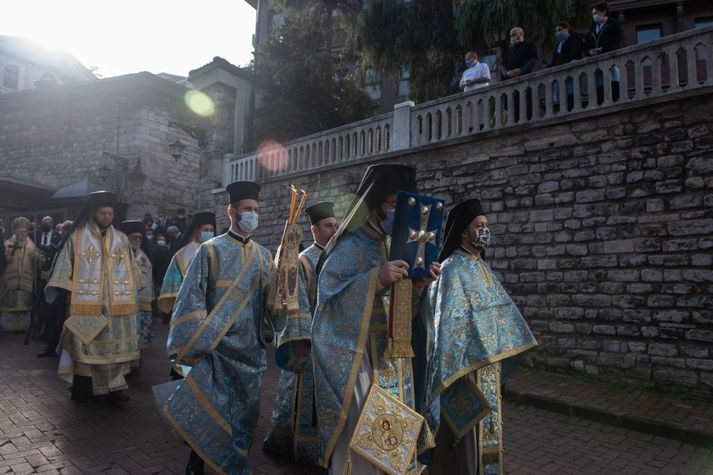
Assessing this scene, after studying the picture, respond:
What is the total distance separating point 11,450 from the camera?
4.38 meters

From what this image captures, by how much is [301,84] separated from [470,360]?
17.0 meters

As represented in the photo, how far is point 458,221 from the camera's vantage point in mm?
4109

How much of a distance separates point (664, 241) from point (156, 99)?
21.0m

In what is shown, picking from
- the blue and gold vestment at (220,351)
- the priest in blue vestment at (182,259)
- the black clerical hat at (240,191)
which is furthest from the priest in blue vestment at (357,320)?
the priest in blue vestment at (182,259)

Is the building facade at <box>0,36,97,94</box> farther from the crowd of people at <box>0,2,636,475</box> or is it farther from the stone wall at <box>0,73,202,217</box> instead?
the crowd of people at <box>0,2,636,475</box>

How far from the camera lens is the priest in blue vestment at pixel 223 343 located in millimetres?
3609

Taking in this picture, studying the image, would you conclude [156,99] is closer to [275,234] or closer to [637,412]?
[275,234]

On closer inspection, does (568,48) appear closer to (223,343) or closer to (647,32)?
(223,343)

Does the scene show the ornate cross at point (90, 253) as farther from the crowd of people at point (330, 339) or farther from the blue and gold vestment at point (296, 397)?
the blue and gold vestment at point (296, 397)

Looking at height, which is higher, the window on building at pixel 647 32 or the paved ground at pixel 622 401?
the window on building at pixel 647 32

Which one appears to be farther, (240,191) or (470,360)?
(240,191)

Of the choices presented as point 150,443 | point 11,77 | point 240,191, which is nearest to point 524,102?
point 240,191

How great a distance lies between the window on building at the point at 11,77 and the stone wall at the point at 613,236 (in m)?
47.6

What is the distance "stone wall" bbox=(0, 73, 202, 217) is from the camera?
21.3 metres
